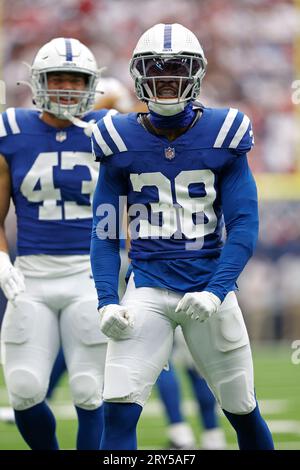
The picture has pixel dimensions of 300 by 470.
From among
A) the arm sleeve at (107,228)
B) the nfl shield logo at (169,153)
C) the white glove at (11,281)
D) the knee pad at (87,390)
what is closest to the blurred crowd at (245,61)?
the knee pad at (87,390)

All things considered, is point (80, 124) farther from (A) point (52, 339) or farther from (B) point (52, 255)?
(A) point (52, 339)

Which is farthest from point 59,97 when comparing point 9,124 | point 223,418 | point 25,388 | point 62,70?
point 223,418

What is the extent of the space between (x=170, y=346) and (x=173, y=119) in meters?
0.71

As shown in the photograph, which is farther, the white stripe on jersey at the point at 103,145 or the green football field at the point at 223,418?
the green football field at the point at 223,418

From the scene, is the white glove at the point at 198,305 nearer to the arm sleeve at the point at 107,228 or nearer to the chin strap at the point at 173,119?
the arm sleeve at the point at 107,228

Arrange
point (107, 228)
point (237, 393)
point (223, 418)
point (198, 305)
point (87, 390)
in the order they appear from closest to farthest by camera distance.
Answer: point (198, 305) → point (237, 393) → point (107, 228) → point (87, 390) → point (223, 418)

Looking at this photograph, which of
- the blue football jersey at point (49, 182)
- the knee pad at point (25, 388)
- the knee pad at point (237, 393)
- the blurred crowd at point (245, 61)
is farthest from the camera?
the blurred crowd at point (245, 61)

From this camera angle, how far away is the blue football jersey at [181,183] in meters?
3.46

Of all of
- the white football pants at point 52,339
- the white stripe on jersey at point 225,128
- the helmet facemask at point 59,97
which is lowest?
the white football pants at point 52,339

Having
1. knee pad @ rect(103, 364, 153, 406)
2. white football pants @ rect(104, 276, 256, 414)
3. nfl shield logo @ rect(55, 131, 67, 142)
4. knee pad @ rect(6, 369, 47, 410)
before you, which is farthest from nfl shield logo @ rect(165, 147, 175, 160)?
knee pad @ rect(6, 369, 47, 410)

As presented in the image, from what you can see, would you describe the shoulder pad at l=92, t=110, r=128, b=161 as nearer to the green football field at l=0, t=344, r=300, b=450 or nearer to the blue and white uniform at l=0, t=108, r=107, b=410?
the blue and white uniform at l=0, t=108, r=107, b=410

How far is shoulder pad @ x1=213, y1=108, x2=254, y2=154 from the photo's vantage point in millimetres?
3449

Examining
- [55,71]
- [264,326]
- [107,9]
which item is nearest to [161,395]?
[55,71]

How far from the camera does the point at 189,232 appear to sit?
137 inches
